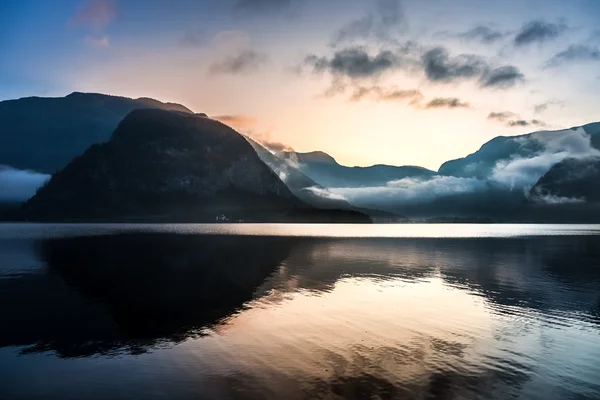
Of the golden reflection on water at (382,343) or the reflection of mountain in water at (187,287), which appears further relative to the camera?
the reflection of mountain in water at (187,287)

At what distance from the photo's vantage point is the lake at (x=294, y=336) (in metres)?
27.7

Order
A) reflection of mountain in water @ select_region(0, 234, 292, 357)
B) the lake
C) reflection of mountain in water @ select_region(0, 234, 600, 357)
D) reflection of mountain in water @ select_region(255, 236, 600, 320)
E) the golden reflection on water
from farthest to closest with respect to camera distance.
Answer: reflection of mountain in water @ select_region(255, 236, 600, 320)
reflection of mountain in water @ select_region(0, 234, 600, 357)
reflection of mountain in water @ select_region(0, 234, 292, 357)
the golden reflection on water
the lake

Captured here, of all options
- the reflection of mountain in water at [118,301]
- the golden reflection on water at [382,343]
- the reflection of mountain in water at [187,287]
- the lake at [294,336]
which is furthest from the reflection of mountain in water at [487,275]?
the reflection of mountain in water at [118,301]

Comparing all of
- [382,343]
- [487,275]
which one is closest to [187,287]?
[382,343]

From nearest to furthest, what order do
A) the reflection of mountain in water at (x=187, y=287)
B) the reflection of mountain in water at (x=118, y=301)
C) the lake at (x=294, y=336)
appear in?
the lake at (x=294, y=336) < the reflection of mountain in water at (x=118, y=301) < the reflection of mountain in water at (x=187, y=287)

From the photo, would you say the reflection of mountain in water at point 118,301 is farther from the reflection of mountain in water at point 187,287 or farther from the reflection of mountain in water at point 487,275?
the reflection of mountain in water at point 487,275

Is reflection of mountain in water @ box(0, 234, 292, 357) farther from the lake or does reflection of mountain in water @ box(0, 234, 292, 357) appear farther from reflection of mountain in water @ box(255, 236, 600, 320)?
reflection of mountain in water @ box(255, 236, 600, 320)

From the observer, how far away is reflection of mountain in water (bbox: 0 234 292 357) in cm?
3891

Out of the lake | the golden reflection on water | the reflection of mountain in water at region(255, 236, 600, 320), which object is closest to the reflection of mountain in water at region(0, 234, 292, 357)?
the lake

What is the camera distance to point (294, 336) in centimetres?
3988

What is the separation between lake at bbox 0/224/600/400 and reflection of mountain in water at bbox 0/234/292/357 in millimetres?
227

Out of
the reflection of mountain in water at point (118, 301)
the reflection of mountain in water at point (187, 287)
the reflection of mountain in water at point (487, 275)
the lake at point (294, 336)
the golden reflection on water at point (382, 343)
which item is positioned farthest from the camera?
the reflection of mountain in water at point (487, 275)

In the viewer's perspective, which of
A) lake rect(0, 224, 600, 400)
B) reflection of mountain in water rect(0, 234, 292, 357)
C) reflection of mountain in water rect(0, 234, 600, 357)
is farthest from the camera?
reflection of mountain in water rect(0, 234, 600, 357)

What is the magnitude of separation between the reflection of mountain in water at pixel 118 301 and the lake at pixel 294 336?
0.74 feet
